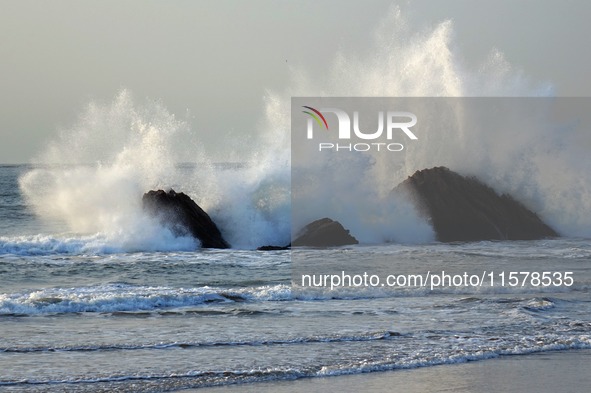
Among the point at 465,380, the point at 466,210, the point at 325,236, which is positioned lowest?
the point at 465,380

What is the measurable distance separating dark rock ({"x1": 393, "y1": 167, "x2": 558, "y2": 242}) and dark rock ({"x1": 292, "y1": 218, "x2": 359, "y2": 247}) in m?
2.94

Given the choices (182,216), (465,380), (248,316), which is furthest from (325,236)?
(465,380)

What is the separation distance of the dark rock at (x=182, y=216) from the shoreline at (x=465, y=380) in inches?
561

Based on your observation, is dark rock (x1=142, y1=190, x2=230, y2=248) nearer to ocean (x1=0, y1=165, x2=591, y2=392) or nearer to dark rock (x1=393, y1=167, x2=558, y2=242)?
ocean (x1=0, y1=165, x2=591, y2=392)

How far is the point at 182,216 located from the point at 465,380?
1552cm

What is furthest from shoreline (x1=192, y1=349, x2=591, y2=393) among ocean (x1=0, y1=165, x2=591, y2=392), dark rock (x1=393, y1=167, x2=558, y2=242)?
dark rock (x1=393, y1=167, x2=558, y2=242)

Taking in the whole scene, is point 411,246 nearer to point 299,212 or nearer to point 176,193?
point 299,212

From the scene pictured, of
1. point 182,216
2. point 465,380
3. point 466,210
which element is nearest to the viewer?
point 465,380

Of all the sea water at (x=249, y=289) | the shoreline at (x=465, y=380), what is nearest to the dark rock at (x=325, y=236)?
the sea water at (x=249, y=289)

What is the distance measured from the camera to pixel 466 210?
27688mm

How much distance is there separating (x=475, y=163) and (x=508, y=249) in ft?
20.3

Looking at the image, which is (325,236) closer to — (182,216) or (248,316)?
(182,216)

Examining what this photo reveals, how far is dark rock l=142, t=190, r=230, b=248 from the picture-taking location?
25078 millimetres

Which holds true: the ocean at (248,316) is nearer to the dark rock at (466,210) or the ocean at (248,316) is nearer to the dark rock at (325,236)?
the dark rock at (325,236)
